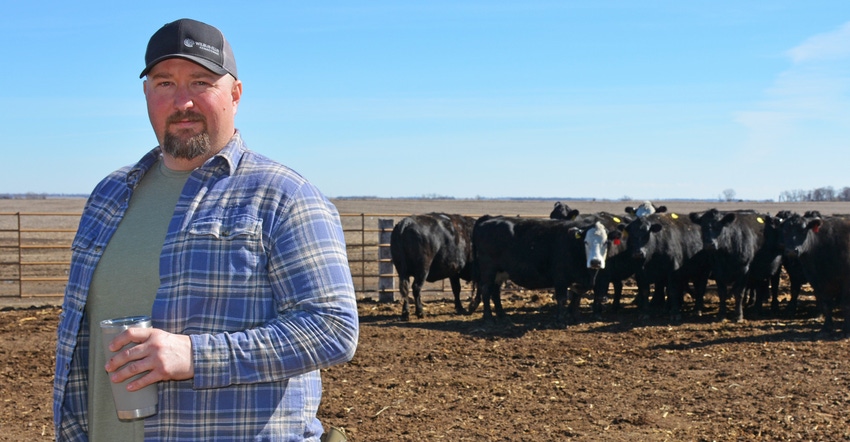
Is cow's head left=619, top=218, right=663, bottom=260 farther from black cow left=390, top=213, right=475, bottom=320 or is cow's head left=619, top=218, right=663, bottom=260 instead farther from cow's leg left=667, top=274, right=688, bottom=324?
black cow left=390, top=213, right=475, bottom=320

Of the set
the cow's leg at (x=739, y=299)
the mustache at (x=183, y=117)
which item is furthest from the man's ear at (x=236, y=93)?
the cow's leg at (x=739, y=299)

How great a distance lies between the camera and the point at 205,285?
200 cm

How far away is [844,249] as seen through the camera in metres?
11.1

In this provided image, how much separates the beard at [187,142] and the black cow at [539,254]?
34.0ft

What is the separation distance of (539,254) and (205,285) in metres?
11.1

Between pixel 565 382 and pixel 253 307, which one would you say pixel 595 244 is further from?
pixel 253 307

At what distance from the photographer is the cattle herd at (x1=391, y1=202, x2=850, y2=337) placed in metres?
12.5

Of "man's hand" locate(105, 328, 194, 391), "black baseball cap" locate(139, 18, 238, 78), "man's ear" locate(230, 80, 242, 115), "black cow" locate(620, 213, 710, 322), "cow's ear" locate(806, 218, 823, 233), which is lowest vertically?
"black cow" locate(620, 213, 710, 322)

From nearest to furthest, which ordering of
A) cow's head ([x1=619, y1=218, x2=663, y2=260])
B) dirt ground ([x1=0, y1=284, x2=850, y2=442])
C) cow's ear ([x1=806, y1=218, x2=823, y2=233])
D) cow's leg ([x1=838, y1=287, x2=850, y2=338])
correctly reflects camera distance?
dirt ground ([x1=0, y1=284, x2=850, y2=442]) < cow's leg ([x1=838, y1=287, x2=850, y2=338]) < cow's ear ([x1=806, y1=218, x2=823, y2=233]) < cow's head ([x1=619, y1=218, x2=663, y2=260])

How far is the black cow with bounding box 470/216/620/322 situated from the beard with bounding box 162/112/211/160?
10.4m

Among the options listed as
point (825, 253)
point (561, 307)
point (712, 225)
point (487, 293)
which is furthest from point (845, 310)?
point (487, 293)

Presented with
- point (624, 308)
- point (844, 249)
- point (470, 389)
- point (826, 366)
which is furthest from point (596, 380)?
point (624, 308)

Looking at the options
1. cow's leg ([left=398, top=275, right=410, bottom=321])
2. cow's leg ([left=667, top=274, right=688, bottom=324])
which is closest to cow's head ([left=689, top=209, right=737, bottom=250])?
cow's leg ([left=667, top=274, right=688, bottom=324])

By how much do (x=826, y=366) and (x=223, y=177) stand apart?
27.7 ft
